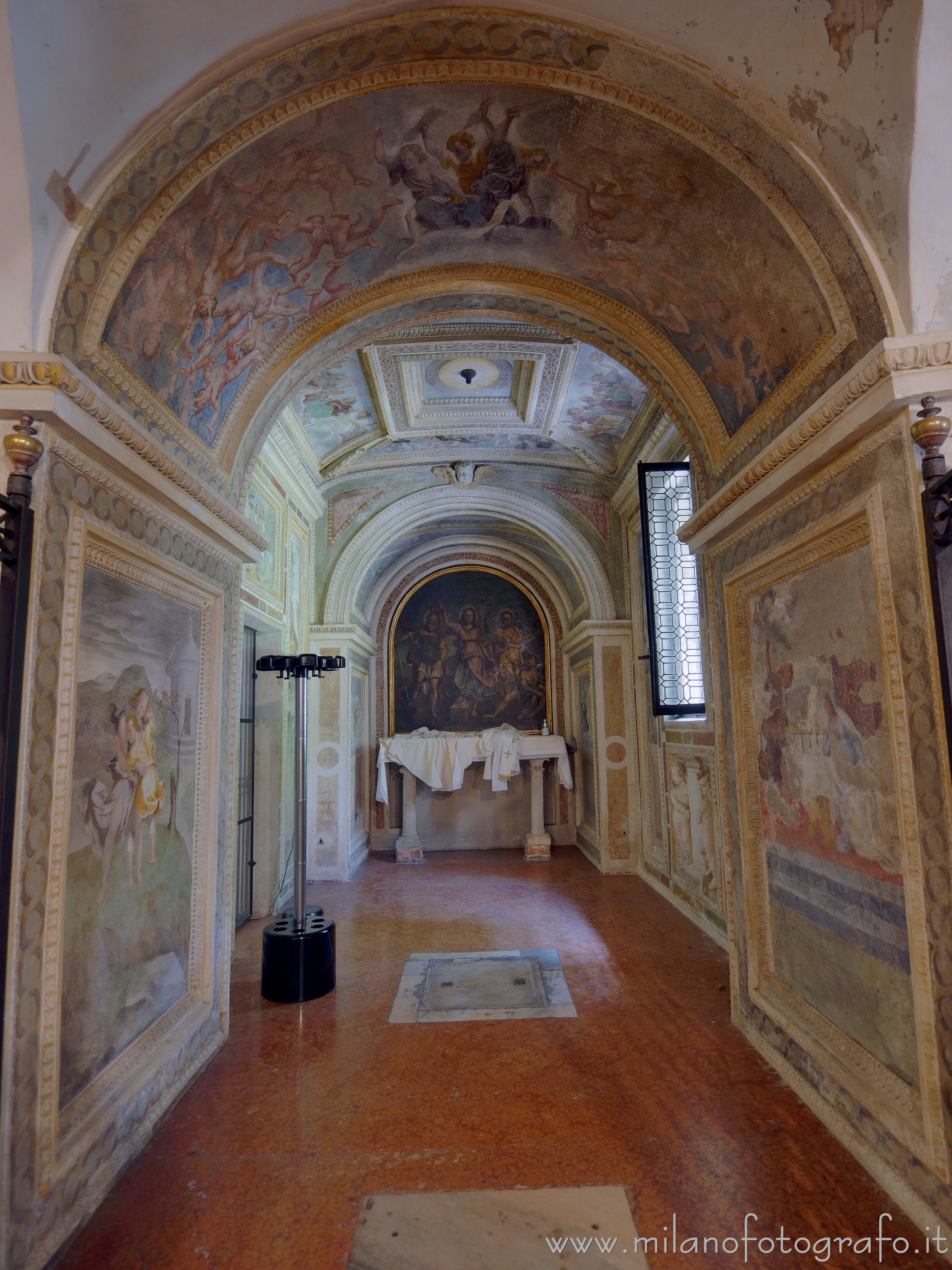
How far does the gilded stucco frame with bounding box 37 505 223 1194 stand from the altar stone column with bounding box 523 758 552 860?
6837 millimetres

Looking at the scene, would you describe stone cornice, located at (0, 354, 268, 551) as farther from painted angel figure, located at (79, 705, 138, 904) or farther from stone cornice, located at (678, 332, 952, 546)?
stone cornice, located at (678, 332, 952, 546)

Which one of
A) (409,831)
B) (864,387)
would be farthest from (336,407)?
(409,831)

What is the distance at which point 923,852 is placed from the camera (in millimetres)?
2768

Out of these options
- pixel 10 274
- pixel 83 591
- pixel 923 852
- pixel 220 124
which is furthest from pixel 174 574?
pixel 923 852

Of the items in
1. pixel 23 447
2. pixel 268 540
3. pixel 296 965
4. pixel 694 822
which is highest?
pixel 268 540

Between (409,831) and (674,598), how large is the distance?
5.63 m

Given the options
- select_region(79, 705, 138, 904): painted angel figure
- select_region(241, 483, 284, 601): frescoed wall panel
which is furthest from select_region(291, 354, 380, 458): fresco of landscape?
select_region(79, 705, 138, 904): painted angel figure

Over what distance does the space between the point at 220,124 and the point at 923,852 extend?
4.36 m

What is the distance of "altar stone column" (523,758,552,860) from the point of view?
420 inches

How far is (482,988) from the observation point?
528cm

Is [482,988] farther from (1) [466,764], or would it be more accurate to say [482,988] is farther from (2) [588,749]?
(2) [588,749]

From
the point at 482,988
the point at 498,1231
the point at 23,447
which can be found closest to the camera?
the point at 23,447

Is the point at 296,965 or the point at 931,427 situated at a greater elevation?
the point at 931,427

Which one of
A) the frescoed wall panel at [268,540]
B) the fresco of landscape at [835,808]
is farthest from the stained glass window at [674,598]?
the frescoed wall panel at [268,540]
